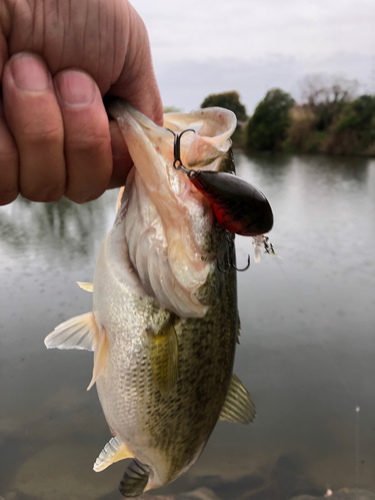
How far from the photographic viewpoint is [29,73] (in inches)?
39.3

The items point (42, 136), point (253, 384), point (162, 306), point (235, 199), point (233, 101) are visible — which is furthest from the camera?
point (233, 101)

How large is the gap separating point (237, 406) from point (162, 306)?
771 millimetres

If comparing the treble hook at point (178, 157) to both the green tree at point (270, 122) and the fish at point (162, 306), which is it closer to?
the fish at point (162, 306)

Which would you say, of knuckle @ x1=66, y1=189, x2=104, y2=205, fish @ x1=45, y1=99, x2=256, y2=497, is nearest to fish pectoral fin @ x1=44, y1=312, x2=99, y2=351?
fish @ x1=45, y1=99, x2=256, y2=497

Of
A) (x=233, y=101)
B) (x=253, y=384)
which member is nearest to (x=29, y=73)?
(x=253, y=384)

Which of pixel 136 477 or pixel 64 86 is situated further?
pixel 136 477

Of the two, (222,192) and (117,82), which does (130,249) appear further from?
(117,82)

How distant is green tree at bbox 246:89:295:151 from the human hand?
167ft

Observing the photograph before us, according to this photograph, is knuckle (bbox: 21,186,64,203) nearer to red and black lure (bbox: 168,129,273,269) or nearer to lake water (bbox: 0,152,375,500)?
red and black lure (bbox: 168,129,273,269)

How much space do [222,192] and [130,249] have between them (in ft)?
1.42

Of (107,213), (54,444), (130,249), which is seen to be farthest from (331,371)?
(107,213)

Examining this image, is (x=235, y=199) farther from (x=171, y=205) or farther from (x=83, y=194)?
(x=83, y=194)

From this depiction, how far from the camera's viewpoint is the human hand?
994 millimetres

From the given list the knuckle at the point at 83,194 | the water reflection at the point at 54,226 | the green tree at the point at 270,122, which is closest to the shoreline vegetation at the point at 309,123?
the green tree at the point at 270,122
